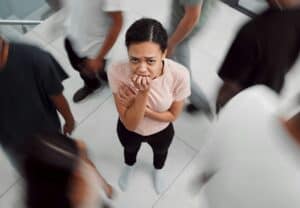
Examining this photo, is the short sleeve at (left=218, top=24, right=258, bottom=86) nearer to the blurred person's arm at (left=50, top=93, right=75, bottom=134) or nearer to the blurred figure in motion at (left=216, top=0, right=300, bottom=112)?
the blurred figure in motion at (left=216, top=0, right=300, bottom=112)

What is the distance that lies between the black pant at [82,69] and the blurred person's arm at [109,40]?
77 mm

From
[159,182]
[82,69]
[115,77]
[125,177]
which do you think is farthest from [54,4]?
[115,77]

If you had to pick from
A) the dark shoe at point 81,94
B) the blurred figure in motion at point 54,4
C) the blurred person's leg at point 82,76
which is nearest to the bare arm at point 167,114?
the blurred person's leg at point 82,76

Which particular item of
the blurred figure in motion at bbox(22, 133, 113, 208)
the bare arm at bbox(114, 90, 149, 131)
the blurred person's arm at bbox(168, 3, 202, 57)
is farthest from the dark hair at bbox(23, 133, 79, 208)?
the blurred person's arm at bbox(168, 3, 202, 57)

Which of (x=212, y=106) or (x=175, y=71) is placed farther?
(x=212, y=106)

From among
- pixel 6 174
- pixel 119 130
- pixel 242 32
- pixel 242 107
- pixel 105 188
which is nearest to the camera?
pixel 242 107

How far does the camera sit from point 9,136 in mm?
1683

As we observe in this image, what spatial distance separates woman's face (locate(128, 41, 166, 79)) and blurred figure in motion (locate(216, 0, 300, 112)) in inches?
12.3

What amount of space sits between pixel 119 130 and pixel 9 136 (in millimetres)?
516

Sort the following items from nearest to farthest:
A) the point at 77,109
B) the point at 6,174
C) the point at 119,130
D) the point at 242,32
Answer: the point at 242,32
the point at 119,130
the point at 6,174
the point at 77,109

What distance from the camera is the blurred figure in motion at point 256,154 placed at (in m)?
1.02

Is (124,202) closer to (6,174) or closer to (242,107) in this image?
(6,174)

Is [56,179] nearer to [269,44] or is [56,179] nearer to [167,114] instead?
[167,114]

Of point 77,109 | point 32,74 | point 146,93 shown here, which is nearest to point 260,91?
point 146,93
